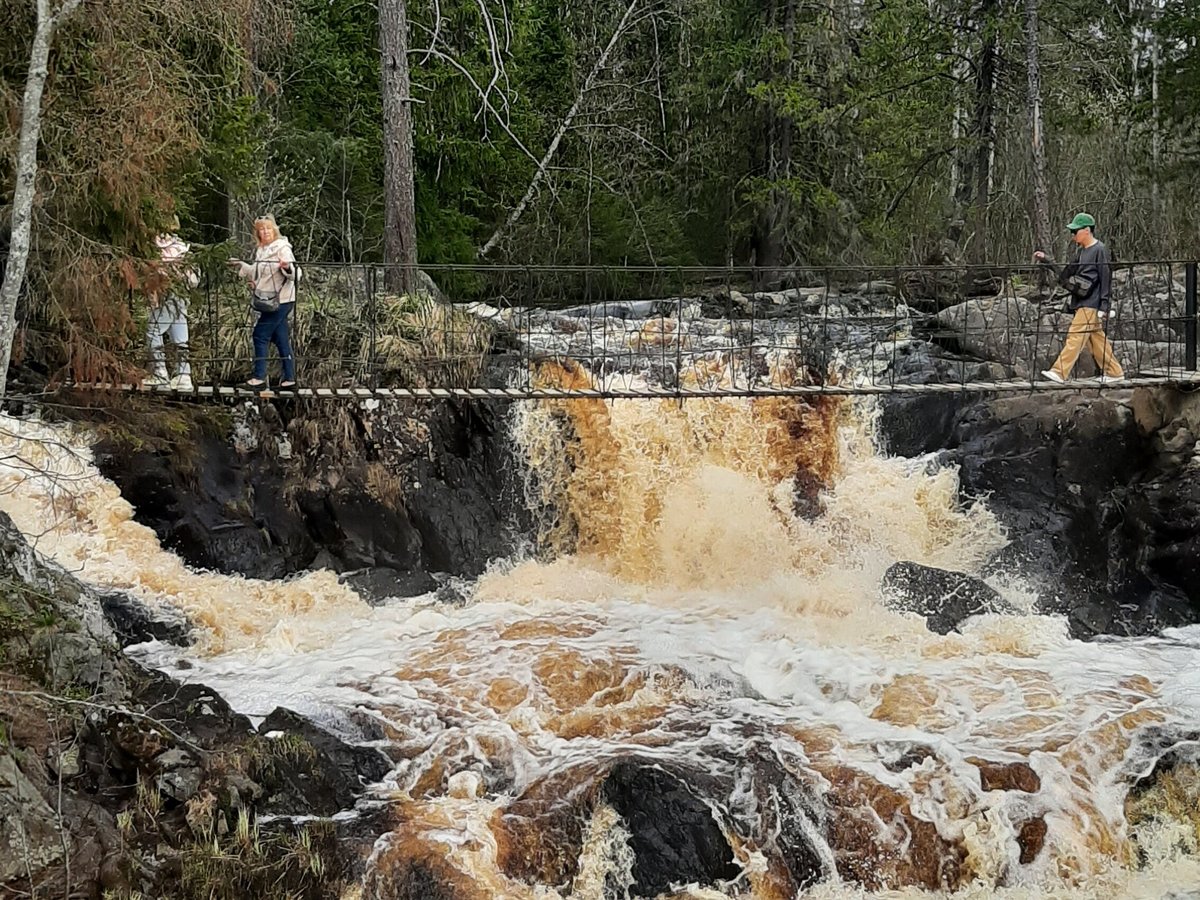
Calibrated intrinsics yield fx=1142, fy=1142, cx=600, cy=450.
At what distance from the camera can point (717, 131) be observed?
18469mm

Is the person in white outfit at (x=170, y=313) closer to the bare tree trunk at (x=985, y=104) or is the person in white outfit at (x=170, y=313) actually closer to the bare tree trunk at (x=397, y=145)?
the bare tree trunk at (x=397, y=145)

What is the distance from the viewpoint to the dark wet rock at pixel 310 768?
6.16 m

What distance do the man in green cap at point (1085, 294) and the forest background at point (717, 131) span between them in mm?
5512

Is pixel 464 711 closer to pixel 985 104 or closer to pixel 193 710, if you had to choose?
pixel 193 710

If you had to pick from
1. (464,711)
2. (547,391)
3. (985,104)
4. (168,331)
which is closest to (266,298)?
(168,331)

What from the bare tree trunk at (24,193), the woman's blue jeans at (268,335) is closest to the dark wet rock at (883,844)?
the woman's blue jeans at (268,335)

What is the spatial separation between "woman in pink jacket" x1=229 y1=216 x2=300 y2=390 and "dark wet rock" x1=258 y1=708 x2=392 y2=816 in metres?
2.53

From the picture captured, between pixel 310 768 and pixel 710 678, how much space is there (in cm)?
284

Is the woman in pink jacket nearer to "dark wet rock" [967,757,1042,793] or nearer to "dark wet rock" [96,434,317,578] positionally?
"dark wet rock" [96,434,317,578]

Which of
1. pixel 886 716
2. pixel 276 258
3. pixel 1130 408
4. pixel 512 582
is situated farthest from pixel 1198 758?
pixel 276 258

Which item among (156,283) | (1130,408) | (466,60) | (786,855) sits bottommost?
(786,855)

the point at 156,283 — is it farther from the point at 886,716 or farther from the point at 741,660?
the point at 886,716

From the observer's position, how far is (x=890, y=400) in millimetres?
10977

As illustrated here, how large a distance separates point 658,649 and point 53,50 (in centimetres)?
554
